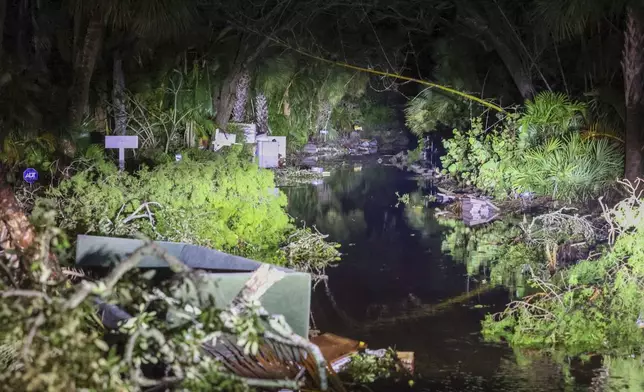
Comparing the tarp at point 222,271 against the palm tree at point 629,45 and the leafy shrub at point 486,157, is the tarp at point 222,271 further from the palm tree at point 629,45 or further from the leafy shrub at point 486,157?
the leafy shrub at point 486,157

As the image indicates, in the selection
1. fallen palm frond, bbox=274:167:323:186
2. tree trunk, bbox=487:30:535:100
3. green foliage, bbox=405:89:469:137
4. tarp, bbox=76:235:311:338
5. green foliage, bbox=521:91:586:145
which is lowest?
tarp, bbox=76:235:311:338

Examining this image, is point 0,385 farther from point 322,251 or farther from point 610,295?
point 322,251

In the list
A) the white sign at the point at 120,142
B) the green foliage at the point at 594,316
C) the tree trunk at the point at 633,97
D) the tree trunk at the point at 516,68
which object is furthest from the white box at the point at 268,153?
the green foliage at the point at 594,316

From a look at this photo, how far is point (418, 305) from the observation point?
10.2 meters

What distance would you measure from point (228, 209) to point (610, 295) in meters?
6.08

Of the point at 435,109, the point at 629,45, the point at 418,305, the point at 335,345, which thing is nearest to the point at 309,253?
the point at 418,305

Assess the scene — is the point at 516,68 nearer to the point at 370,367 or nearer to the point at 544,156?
the point at 544,156

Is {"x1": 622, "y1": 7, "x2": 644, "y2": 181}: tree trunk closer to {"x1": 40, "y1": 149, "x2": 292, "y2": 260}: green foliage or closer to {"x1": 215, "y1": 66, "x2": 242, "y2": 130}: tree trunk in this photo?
{"x1": 40, "y1": 149, "x2": 292, "y2": 260}: green foliage

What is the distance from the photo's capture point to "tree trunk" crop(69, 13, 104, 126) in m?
14.0

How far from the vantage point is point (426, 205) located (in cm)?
2011

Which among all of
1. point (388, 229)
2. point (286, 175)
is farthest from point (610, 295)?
point (286, 175)

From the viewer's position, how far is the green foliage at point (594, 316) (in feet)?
27.3

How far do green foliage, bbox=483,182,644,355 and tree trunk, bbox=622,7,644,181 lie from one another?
5688 mm

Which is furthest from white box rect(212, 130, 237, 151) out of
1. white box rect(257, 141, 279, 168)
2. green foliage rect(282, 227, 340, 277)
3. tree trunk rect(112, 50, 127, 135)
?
green foliage rect(282, 227, 340, 277)
